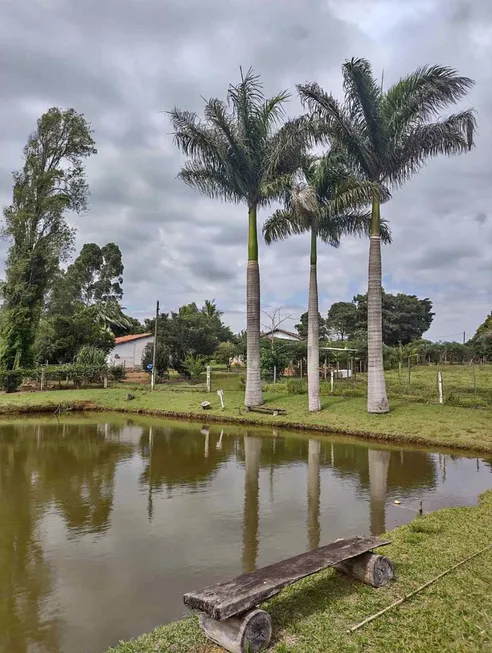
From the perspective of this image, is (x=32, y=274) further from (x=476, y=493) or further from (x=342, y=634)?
(x=342, y=634)

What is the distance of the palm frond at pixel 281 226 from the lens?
1900cm

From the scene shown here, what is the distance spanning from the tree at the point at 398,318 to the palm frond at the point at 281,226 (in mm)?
29035

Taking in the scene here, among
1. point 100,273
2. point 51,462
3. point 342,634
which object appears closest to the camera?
point 342,634

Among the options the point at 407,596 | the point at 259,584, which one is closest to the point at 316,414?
the point at 407,596

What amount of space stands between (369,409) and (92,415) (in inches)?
492

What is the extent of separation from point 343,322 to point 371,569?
151 ft

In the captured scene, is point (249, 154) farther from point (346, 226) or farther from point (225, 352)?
point (225, 352)

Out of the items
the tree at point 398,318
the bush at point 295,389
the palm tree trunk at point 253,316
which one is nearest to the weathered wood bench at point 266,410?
the palm tree trunk at point 253,316

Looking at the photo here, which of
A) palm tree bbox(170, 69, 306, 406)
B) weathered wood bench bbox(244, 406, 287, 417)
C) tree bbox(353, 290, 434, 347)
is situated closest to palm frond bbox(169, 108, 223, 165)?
palm tree bbox(170, 69, 306, 406)

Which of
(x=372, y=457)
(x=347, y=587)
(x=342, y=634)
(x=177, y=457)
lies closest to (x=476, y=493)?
(x=372, y=457)

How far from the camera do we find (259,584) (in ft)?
12.1

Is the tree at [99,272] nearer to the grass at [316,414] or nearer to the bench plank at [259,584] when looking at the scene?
the grass at [316,414]

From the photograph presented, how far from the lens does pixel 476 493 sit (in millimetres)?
8695

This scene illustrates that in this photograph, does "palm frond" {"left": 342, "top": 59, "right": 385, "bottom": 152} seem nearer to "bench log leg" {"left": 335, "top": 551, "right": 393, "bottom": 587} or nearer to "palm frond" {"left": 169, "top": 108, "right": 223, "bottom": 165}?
"palm frond" {"left": 169, "top": 108, "right": 223, "bottom": 165}
